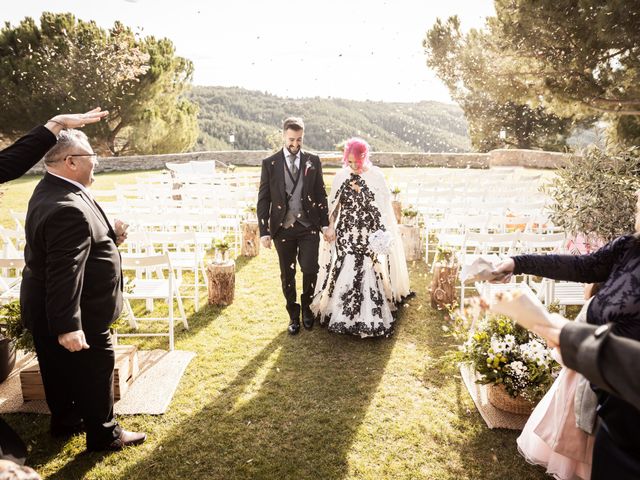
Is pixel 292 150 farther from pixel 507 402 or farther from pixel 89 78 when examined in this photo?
pixel 89 78

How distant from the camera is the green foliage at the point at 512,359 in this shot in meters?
3.18

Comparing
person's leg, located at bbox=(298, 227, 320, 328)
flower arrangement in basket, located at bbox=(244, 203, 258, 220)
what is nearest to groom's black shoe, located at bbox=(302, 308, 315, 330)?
person's leg, located at bbox=(298, 227, 320, 328)

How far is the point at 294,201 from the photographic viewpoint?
4.62 meters

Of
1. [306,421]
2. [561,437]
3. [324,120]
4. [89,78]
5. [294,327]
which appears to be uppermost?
[324,120]

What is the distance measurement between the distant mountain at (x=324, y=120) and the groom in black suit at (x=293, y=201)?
207 ft

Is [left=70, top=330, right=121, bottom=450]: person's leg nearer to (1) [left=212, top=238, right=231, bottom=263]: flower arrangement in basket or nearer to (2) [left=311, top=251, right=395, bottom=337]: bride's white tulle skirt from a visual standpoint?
(2) [left=311, top=251, right=395, bottom=337]: bride's white tulle skirt

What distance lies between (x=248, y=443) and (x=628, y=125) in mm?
16965

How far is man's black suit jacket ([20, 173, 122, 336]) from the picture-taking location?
7.93 ft

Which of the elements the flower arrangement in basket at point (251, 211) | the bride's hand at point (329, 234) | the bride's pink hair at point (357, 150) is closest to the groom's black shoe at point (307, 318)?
the bride's hand at point (329, 234)

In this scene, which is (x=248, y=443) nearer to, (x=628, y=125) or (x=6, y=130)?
(x=628, y=125)

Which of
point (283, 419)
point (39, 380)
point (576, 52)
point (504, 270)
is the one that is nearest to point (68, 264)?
point (39, 380)

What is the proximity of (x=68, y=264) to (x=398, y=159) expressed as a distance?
965 inches

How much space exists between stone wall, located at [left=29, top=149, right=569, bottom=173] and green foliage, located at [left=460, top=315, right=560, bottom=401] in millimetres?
18920

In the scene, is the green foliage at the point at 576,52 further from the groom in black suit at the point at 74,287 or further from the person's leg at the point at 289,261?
the groom in black suit at the point at 74,287
